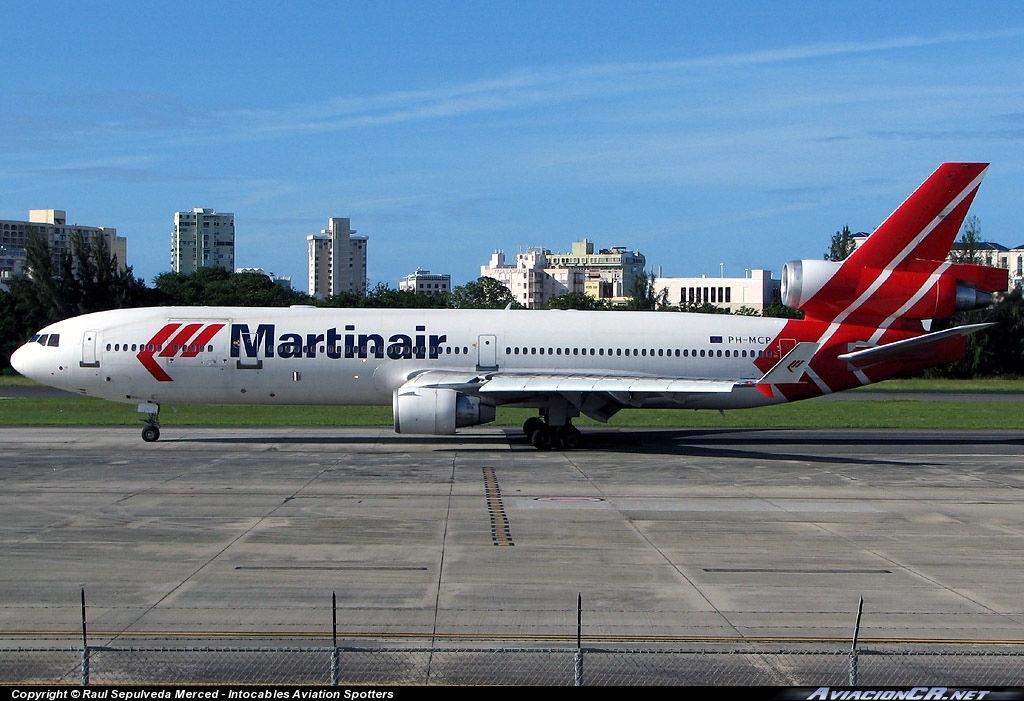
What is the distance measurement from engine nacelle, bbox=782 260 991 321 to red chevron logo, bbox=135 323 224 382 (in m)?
20.5

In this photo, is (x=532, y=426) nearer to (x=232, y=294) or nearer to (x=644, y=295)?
(x=644, y=295)

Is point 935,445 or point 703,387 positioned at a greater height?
point 703,387

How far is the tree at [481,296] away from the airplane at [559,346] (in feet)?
306

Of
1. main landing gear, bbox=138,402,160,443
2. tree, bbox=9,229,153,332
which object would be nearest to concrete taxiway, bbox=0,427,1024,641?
main landing gear, bbox=138,402,160,443

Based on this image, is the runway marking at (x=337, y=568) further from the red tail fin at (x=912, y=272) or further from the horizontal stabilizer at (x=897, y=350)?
the red tail fin at (x=912, y=272)

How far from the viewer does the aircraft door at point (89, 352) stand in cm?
3525

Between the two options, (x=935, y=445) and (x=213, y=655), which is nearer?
(x=213, y=655)

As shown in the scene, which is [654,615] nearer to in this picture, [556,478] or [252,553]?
[252,553]

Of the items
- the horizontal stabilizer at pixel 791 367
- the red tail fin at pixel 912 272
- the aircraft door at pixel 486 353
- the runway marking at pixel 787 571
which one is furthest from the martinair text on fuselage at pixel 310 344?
the runway marking at pixel 787 571

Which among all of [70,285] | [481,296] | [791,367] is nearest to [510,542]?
[791,367]

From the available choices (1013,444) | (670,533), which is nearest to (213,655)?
(670,533)

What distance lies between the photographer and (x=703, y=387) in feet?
108

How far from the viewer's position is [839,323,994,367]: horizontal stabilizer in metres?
34.3

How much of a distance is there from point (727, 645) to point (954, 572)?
642cm
